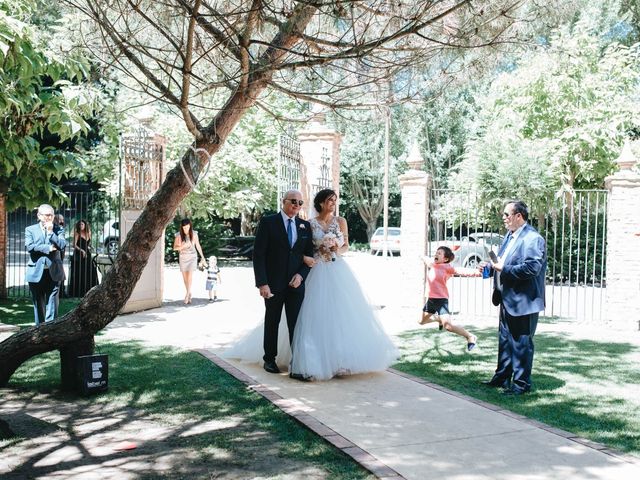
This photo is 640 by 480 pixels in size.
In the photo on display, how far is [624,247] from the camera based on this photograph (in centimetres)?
1217

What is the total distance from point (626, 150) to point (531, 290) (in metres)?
6.78

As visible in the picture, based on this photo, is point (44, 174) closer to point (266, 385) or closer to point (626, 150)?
point (266, 385)

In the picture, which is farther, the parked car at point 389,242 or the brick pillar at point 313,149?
the parked car at point 389,242

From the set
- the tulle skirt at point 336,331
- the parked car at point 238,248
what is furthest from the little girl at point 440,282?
the parked car at point 238,248

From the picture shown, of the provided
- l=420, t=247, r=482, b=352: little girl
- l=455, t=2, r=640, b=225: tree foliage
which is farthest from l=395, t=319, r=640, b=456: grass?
l=455, t=2, r=640, b=225: tree foliage

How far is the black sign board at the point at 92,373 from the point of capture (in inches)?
251

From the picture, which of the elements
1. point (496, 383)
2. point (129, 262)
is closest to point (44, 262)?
point (129, 262)

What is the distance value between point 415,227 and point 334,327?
6.46 metres

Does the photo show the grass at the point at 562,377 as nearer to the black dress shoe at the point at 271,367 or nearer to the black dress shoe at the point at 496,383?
the black dress shoe at the point at 496,383

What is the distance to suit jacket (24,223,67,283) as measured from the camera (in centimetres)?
946

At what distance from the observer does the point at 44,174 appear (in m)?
11.0

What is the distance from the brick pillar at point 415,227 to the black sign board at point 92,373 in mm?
7973

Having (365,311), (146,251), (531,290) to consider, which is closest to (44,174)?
(146,251)

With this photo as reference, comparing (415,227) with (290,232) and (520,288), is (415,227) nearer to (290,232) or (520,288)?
(290,232)
